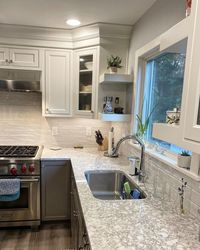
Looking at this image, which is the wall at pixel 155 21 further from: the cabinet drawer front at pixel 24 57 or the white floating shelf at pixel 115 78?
the cabinet drawer front at pixel 24 57

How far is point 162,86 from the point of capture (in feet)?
6.24

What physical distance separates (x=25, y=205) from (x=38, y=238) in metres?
0.39

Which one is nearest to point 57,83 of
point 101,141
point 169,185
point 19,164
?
point 101,141

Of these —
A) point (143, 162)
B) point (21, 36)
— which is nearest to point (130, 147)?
point (143, 162)

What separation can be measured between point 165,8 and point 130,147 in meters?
1.37

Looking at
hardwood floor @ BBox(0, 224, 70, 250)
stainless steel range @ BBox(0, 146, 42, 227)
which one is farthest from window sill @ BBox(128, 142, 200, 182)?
hardwood floor @ BBox(0, 224, 70, 250)

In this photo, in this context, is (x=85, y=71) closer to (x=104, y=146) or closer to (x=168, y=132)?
(x=104, y=146)

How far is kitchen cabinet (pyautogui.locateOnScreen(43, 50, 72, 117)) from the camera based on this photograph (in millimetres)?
2559

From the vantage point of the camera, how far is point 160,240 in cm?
97

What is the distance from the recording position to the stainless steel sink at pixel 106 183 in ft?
6.35

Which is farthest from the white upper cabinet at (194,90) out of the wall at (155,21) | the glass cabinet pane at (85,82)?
the glass cabinet pane at (85,82)

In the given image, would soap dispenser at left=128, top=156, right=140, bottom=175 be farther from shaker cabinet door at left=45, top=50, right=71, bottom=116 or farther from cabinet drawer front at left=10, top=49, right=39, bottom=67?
cabinet drawer front at left=10, top=49, right=39, bottom=67

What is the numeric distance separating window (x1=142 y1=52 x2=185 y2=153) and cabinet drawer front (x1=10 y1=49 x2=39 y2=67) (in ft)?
4.44

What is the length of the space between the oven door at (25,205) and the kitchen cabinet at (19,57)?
1.35 metres
